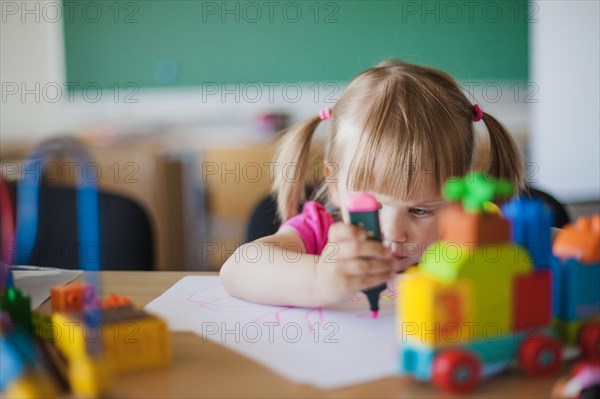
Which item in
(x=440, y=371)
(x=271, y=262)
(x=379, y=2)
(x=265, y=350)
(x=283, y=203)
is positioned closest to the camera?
(x=440, y=371)

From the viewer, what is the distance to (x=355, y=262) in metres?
0.56

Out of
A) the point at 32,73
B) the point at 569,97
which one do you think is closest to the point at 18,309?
the point at 569,97

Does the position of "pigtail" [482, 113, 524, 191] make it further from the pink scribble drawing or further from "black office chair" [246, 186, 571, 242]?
the pink scribble drawing

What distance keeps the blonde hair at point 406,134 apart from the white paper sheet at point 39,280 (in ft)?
1.27

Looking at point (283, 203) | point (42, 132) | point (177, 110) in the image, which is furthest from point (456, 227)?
point (42, 132)

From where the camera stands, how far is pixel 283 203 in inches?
41.9

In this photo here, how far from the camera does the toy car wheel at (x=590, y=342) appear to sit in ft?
1.56

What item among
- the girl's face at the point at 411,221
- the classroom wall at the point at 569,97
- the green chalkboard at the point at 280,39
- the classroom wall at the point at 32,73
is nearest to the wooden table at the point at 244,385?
Answer: the girl's face at the point at 411,221

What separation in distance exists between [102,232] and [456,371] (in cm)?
79

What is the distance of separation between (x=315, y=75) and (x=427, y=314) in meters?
2.82

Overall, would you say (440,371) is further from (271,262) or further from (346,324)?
(271,262)

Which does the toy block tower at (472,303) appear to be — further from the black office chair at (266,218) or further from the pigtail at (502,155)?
the black office chair at (266,218)

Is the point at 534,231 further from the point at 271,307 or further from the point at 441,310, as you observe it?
the point at 271,307

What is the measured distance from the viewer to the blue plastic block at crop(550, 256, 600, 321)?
489 mm
